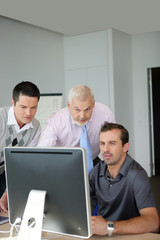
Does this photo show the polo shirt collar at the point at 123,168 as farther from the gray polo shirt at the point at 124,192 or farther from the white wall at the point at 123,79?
the white wall at the point at 123,79

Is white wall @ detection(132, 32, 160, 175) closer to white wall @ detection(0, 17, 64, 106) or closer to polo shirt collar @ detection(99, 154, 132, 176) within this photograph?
white wall @ detection(0, 17, 64, 106)

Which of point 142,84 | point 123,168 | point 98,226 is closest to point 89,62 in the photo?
point 142,84

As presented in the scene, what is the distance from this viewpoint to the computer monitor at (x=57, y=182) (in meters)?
1.21

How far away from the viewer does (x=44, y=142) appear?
8.07ft

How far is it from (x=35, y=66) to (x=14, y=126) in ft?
12.7

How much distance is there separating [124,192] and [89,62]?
15.9ft

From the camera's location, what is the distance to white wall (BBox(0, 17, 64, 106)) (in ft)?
17.3

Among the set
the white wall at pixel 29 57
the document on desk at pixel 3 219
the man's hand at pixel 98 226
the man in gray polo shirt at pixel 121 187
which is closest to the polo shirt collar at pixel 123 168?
the man in gray polo shirt at pixel 121 187

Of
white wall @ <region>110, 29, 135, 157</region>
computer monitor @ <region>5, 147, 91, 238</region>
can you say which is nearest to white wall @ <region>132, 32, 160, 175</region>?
white wall @ <region>110, 29, 135, 157</region>

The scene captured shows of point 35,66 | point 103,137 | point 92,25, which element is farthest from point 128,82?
point 103,137

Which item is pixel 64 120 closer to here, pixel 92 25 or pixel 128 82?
pixel 92 25

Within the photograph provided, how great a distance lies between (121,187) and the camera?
71.7 inches

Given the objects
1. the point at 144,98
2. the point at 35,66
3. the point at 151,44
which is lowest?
the point at 144,98

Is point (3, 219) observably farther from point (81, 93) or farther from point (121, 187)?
point (81, 93)
